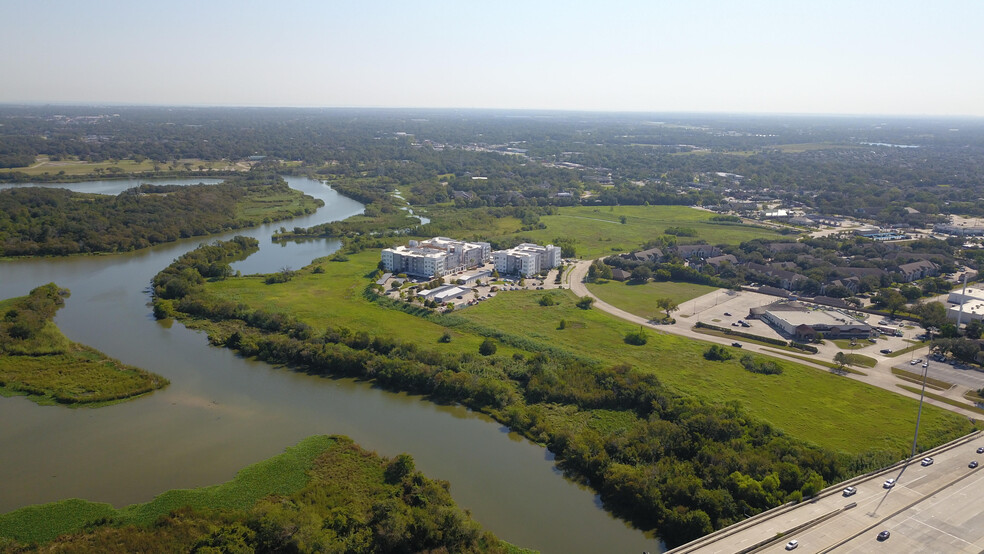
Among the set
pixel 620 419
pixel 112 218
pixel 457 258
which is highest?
pixel 112 218

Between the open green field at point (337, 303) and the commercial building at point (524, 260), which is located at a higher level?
the commercial building at point (524, 260)

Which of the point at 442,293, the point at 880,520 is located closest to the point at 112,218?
the point at 442,293

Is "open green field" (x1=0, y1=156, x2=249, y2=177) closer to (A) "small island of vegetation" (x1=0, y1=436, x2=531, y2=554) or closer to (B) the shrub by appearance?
(B) the shrub

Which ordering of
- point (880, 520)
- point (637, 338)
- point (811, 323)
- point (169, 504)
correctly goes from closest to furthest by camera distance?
point (880, 520) < point (169, 504) < point (637, 338) < point (811, 323)

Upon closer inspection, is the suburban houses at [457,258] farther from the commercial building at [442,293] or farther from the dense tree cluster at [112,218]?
the dense tree cluster at [112,218]

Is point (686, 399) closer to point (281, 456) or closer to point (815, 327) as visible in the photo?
point (815, 327)

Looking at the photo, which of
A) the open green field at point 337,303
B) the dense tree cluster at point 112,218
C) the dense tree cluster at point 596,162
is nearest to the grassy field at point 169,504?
the open green field at point 337,303

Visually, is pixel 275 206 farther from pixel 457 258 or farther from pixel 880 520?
pixel 880 520
